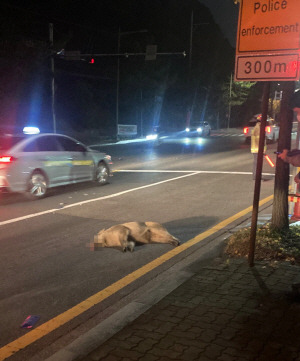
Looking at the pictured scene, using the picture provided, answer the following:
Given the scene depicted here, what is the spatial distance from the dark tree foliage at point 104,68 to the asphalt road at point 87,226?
641 inches

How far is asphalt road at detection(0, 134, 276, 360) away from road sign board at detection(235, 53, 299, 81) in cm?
267

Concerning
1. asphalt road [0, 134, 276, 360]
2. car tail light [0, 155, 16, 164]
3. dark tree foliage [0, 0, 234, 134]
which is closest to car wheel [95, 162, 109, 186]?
asphalt road [0, 134, 276, 360]

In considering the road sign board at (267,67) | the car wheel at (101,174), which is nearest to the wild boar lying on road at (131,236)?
the road sign board at (267,67)

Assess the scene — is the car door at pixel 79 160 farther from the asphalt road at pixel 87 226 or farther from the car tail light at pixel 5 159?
the car tail light at pixel 5 159

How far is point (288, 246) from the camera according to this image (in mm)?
5797

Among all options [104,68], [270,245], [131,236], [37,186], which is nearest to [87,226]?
[131,236]

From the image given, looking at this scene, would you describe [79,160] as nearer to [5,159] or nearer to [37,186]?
[37,186]

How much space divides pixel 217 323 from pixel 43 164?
25.1 ft

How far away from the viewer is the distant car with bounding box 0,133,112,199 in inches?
389

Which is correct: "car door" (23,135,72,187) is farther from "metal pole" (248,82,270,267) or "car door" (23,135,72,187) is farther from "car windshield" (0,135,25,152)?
"metal pole" (248,82,270,267)

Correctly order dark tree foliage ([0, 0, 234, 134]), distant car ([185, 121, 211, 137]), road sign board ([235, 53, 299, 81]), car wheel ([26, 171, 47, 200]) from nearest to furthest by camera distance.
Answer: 1. road sign board ([235, 53, 299, 81])
2. car wheel ([26, 171, 47, 200])
3. dark tree foliage ([0, 0, 234, 134])
4. distant car ([185, 121, 211, 137])

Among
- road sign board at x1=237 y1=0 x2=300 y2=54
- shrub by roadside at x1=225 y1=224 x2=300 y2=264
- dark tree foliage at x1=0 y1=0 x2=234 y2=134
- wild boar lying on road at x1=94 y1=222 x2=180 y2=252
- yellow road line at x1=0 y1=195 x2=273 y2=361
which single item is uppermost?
dark tree foliage at x1=0 y1=0 x2=234 y2=134

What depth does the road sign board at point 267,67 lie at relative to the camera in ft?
16.3

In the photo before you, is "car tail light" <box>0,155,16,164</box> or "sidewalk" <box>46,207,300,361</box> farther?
"car tail light" <box>0,155,16,164</box>
